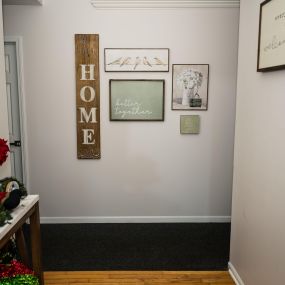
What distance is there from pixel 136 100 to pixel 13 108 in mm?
1346

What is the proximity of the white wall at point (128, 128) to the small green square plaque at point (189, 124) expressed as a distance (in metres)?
0.05

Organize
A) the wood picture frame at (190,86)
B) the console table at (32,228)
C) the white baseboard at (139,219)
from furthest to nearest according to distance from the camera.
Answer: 1. the white baseboard at (139,219)
2. the wood picture frame at (190,86)
3. the console table at (32,228)

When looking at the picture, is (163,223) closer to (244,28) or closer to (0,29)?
(244,28)

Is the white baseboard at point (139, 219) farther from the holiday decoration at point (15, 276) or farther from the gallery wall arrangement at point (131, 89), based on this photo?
the holiday decoration at point (15, 276)

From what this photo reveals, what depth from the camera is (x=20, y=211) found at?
1.74m

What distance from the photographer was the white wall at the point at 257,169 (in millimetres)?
1737

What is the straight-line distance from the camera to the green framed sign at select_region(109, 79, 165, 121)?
3.27 metres

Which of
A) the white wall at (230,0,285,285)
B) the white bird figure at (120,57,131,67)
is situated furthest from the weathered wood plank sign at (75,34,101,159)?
the white wall at (230,0,285,285)

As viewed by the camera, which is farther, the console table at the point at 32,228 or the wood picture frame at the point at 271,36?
the console table at the point at 32,228

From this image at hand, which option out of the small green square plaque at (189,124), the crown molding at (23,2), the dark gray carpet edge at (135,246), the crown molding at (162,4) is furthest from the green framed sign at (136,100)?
the dark gray carpet edge at (135,246)

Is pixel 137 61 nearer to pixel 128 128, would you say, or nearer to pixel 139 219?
pixel 128 128

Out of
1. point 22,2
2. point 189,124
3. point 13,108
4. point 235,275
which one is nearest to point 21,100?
point 13,108

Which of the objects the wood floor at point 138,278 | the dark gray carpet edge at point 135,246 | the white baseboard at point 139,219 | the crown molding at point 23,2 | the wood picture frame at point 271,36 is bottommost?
the wood floor at point 138,278

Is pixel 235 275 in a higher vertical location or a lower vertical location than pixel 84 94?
lower
